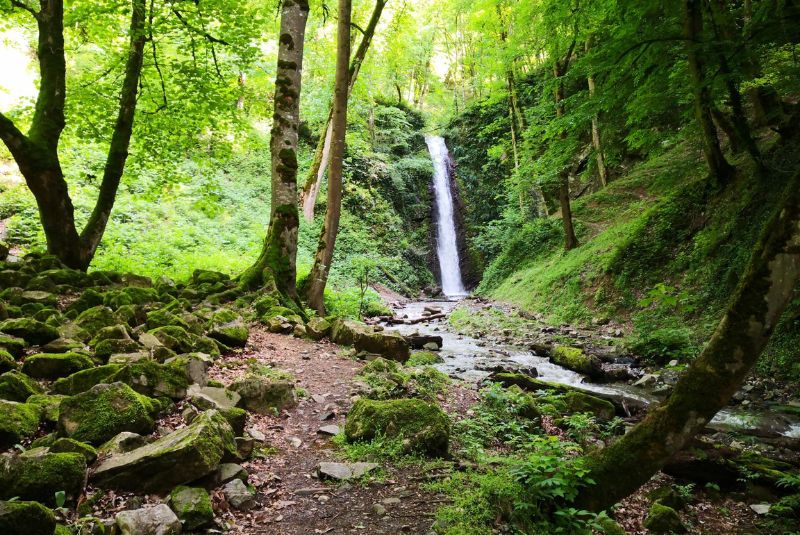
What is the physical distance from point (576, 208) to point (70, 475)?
19.7m

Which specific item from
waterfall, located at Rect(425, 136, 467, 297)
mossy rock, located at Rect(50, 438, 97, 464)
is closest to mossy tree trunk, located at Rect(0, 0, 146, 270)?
mossy rock, located at Rect(50, 438, 97, 464)

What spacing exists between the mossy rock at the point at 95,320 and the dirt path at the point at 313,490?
119cm

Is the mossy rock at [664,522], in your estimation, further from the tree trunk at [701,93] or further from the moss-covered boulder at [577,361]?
the tree trunk at [701,93]

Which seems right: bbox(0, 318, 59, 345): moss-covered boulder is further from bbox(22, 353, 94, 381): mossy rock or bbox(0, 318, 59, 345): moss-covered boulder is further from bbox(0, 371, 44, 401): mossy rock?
bbox(0, 371, 44, 401): mossy rock

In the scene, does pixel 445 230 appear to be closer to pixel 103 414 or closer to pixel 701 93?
pixel 701 93

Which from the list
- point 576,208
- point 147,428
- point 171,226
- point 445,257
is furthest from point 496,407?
point 445,257

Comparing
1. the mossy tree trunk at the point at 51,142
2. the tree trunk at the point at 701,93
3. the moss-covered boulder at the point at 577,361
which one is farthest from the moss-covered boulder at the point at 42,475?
the tree trunk at the point at 701,93

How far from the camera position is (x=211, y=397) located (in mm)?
3865

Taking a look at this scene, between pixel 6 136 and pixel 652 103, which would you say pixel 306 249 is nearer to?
pixel 6 136

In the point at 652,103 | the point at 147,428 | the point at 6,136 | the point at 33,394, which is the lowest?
the point at 147,428

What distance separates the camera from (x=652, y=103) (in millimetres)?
9086

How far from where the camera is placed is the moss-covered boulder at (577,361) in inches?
323

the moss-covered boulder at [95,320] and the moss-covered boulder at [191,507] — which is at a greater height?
the moss-covered boulder at [95,320]

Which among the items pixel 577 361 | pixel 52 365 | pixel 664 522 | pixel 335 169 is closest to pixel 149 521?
pixel 52 365
